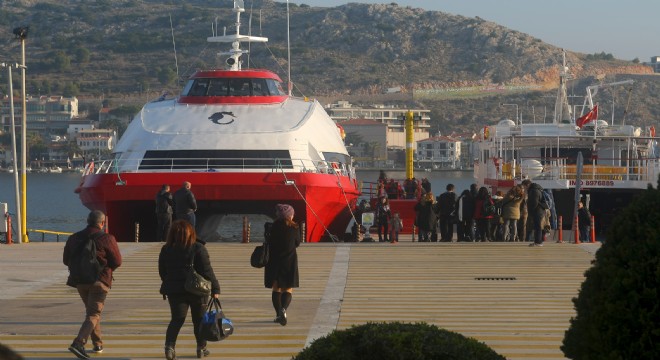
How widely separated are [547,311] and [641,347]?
8474 millimetres

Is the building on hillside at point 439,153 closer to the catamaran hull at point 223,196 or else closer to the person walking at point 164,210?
the catamaran hull at point 223,196

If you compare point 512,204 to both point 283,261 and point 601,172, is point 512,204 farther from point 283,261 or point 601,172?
point 283,261

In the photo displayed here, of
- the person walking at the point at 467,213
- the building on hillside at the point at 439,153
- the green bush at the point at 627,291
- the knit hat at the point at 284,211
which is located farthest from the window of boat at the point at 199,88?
the building on hillside at the point at 439,153

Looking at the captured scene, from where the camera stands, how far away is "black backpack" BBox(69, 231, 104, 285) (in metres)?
11.5

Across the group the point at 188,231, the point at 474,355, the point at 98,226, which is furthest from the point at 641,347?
the point at 98,226

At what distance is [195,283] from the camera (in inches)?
440

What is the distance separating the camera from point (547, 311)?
14383mm

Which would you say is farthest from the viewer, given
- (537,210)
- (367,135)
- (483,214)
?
(367,135)

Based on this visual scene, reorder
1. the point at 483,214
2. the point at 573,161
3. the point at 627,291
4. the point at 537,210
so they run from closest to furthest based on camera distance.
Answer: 1. the point at 627,291
2. the point at 537,210
3. the point at 483,214
4. the point at 573,161

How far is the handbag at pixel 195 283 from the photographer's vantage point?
36.6ft

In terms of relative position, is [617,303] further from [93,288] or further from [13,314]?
[13,314]

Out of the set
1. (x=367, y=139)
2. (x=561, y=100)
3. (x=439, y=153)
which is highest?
(x=561, y=100)

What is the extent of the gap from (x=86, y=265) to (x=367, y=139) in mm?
154423

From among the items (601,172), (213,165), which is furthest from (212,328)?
(601,172)
